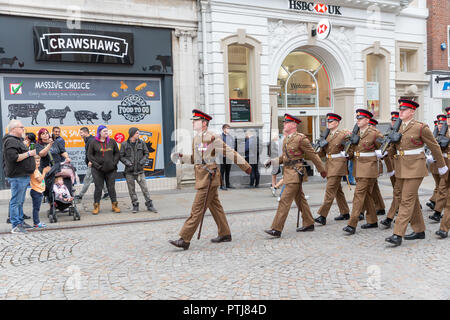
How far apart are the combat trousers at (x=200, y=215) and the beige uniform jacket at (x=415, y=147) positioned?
261cm

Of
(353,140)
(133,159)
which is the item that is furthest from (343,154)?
(133,159)

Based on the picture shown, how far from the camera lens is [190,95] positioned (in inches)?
516

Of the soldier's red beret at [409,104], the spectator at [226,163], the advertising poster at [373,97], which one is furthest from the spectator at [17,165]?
the advertising poster at [373,97]

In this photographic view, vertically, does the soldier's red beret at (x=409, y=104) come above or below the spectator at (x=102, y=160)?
above

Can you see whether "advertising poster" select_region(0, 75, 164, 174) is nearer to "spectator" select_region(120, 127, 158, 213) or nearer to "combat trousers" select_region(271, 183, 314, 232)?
"spectator" select_region(120, 127, 158, 213)

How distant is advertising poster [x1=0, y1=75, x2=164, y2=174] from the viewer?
36.4 ft

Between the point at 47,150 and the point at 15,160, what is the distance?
693 millimetres

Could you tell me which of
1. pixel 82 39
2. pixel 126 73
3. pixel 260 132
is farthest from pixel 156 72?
pixel 260 132

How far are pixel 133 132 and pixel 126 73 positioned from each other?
361 cm

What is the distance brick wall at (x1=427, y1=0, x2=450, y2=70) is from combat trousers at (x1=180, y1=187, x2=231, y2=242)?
48.0 feet

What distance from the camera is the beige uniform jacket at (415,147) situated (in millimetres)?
6066

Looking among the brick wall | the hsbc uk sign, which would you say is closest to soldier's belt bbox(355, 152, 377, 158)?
the hsbc uk sign

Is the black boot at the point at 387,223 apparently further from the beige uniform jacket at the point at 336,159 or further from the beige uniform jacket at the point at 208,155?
the beige uniform jacket at the point at 208,155
